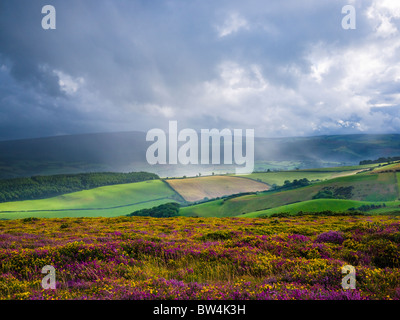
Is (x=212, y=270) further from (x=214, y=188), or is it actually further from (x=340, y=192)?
(x=214, y=188)

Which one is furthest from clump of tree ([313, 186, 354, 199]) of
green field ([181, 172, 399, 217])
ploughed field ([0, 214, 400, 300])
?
ploughed field ([0, 214, 400, 300])

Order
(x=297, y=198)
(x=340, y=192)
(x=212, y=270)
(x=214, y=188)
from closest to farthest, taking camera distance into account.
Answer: (x=212, y=270) < (x=297, y=198) < (x=340, y=192) < (x=214, y=188)

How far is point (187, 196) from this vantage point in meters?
176

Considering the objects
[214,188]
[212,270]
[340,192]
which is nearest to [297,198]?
[340,192]

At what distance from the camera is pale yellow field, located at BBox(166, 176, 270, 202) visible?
561 feet

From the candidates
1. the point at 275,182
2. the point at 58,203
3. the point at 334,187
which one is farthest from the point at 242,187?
the point at 58,203

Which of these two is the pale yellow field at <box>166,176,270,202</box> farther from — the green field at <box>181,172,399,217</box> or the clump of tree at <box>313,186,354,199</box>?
the clump of tree at <box>313,186,354,199</box>

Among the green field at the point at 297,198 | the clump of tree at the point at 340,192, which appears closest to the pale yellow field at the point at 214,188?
the green field at the point at 297,198

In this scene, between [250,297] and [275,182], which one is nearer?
[250,297]

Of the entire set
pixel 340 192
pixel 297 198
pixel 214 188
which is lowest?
pixel 297 198

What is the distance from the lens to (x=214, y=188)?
575 feet

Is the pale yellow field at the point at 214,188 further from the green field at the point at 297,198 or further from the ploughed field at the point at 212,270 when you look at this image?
the ploughed field at the point at 212,270
